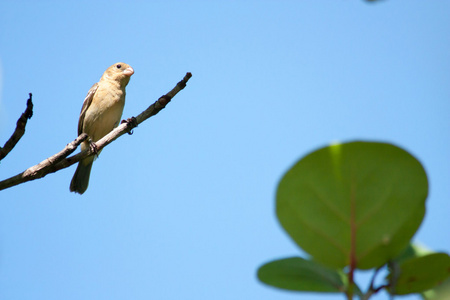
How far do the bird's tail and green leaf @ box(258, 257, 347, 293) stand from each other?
21.7 ft

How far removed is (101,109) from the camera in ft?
21.9

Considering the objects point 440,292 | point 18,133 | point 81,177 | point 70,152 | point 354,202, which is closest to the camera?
point 354,202

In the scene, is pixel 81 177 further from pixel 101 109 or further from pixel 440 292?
pixel 440 292

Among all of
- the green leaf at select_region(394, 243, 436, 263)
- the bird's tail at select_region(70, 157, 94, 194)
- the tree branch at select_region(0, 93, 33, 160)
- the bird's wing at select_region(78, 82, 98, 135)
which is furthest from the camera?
the bird's tail at select_region(70, 157, 94, 194)

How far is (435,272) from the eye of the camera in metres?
1.10

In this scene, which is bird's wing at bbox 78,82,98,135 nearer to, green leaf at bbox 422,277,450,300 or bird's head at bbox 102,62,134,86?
bird's head at bbox 102,62,134,86

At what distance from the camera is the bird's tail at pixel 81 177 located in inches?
288

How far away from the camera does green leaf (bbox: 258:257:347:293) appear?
42.1 inches

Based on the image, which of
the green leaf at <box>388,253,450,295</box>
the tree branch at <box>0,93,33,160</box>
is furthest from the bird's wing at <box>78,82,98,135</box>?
the green leaf at <box>388,253,450,295</box>

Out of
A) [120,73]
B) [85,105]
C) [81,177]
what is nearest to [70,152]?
[85,105]

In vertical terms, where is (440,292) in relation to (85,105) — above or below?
below

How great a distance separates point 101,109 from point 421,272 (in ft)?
19.8

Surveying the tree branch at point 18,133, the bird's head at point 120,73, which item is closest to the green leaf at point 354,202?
the tree branch at point 18,133

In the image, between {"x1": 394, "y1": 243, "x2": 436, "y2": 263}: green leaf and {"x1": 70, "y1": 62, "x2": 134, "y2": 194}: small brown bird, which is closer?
{"x1": 394, "y1": 243, "x2": 436, "y2": 263}: green leaf
